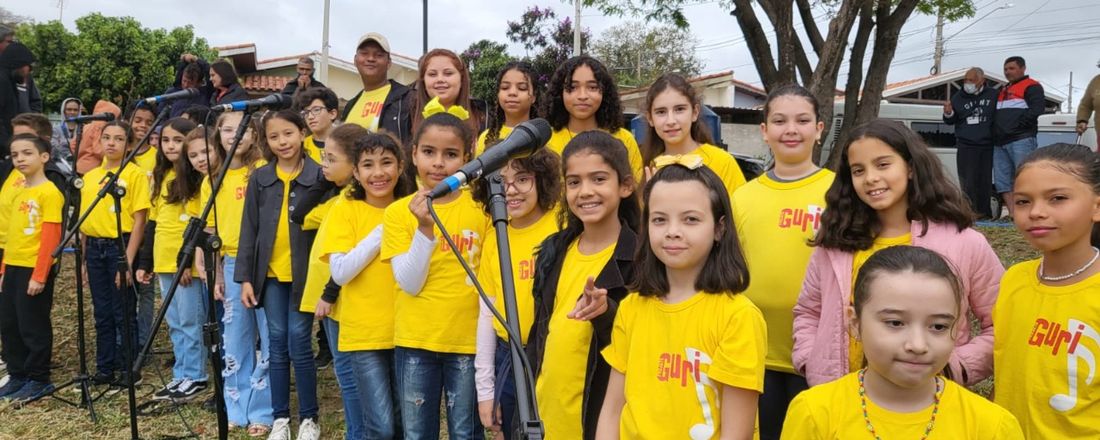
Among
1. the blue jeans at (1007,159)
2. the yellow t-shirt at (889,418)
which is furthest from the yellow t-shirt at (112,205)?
the blue jeans at (1007,159)

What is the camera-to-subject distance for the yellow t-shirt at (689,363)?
2.13 meters

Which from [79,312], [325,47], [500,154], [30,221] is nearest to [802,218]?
[500,154]

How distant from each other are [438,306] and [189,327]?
9.25 feet

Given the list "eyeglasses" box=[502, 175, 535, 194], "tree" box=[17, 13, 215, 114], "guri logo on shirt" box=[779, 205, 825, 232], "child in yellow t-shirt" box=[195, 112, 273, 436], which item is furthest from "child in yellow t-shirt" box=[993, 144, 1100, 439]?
"tree" box=[17, 13, 215, 114]

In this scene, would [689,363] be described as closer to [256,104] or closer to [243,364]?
[256,104]

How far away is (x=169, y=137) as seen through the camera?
18.0 ft

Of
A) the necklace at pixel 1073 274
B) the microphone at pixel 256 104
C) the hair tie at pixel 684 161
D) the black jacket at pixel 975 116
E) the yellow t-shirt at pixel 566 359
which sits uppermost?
the black jacket at pixel 975 116

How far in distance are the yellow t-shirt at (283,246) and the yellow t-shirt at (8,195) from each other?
2.58m

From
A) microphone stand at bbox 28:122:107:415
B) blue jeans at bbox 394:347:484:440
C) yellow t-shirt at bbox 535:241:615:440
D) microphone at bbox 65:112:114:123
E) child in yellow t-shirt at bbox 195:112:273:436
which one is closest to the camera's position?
yellow t-shirt at bbox 535:241:615:440

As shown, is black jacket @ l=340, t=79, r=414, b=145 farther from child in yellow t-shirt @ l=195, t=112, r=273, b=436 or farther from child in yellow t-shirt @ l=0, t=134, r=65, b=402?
child in yellow t-shirt @ l=0, t=134, r=65, b=402

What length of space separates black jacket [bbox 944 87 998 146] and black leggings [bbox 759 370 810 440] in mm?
7723

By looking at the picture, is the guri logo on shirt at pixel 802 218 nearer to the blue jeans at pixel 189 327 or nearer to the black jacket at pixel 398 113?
the black jacket at pixel 398 113

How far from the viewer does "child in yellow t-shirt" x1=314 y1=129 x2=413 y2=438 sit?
3572mm

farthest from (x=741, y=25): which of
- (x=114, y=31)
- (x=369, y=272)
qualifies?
(x=114, y=31)
